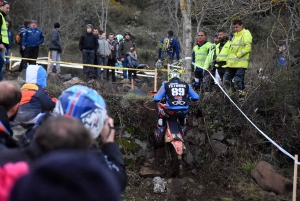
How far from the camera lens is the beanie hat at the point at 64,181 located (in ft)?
4.24

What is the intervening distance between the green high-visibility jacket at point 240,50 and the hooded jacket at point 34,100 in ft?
13.8

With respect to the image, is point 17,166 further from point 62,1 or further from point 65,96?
point 62,1

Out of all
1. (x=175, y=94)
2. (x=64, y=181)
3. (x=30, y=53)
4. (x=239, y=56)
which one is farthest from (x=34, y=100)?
(x=30, y=53)

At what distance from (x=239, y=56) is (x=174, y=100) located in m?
2.07

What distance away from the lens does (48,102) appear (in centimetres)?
445

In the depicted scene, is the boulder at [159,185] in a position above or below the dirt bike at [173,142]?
below

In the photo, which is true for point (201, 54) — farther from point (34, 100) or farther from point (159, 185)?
point (34, 100)

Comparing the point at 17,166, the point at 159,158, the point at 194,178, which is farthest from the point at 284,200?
the point at 17,166

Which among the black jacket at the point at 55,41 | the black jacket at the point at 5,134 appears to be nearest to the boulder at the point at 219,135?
the black jacket at the point at 5,134

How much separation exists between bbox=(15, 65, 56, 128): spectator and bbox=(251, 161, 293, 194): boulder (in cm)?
348

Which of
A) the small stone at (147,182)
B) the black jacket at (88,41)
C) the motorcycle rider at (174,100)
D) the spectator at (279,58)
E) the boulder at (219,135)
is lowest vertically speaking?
the small stone at (147,182)

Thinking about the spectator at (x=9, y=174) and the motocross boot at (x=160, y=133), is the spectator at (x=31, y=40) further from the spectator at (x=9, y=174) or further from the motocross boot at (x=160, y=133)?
the spectator at (x=9, y=174)

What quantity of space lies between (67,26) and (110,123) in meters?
22.4

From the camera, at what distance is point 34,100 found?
437cm
